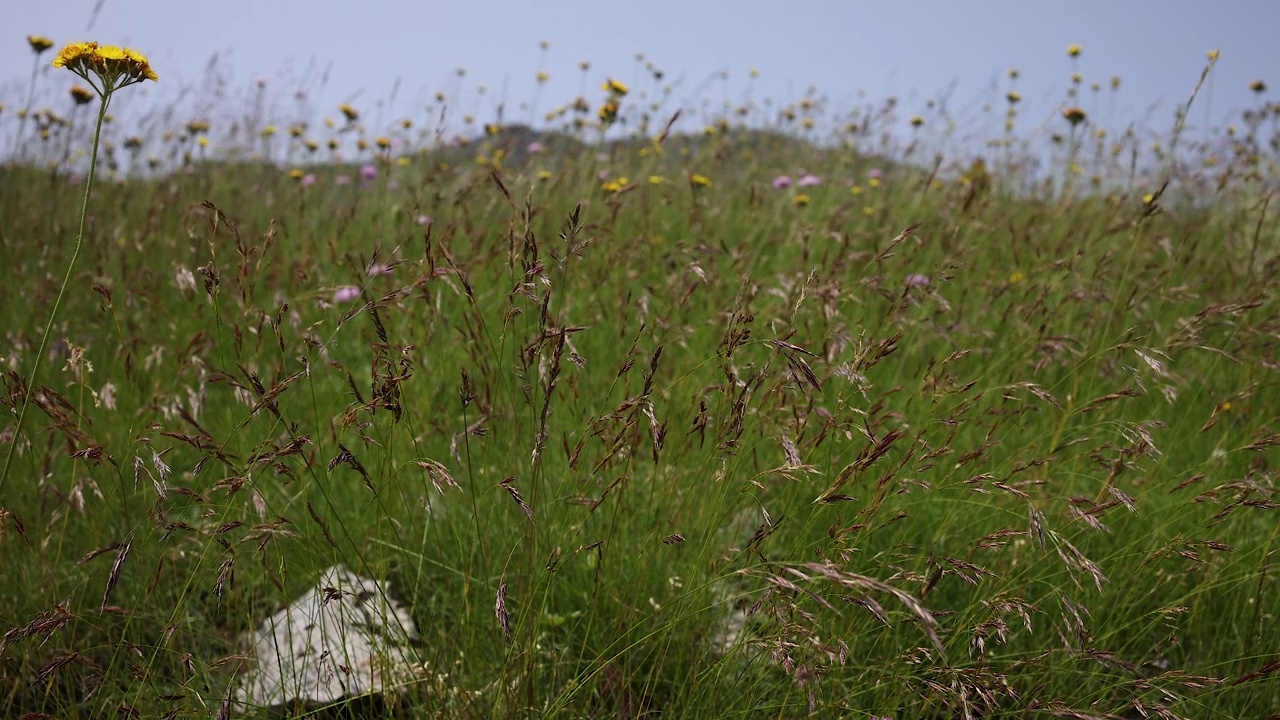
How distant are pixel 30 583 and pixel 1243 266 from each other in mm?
5033

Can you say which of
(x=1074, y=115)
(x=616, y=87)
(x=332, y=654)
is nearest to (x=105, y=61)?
(x=332, y=654)

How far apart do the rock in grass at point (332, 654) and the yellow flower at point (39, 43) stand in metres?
3.33

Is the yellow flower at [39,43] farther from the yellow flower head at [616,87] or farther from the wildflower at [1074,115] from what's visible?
the wildflower at [1074,115]

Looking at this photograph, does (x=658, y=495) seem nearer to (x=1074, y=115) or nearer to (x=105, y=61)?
(x=105, y=61)

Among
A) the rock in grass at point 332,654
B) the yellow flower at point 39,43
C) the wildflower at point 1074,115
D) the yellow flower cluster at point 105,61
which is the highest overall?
the wildflower at point 1074,115

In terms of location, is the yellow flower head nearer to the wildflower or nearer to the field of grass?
the field of grass

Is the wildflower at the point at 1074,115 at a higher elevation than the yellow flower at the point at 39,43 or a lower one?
higher

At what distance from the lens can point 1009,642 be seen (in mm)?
1838

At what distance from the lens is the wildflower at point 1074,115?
14.4 feet

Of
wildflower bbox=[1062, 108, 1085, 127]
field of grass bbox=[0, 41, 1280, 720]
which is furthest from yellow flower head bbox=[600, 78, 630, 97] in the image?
wildflower bbox=[1062, 108, 1085, 127]

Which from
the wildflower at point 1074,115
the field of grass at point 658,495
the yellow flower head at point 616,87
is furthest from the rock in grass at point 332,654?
the wildflower at point 1074,115

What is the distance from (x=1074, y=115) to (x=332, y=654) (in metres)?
4.40

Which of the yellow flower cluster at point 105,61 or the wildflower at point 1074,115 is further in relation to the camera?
the wildflower at point 1074,115

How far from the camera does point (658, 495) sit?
220cm
